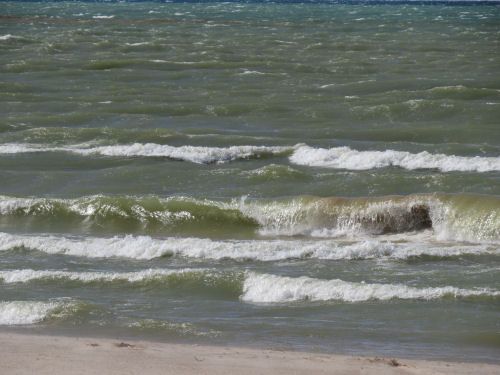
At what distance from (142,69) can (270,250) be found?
24.5 meters

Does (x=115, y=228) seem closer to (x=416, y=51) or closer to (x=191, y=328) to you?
(x=191, y=328)

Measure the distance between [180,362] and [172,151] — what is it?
44.9 feet

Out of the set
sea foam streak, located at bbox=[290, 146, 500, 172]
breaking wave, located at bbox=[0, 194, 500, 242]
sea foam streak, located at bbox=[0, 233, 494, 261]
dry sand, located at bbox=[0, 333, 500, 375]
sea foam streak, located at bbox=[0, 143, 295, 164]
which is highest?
dry sand, located at bbox=[0, 333, 500, 375]

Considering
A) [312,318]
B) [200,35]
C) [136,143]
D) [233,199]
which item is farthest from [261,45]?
[312,318]

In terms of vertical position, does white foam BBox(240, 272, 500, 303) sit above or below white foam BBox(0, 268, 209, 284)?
above

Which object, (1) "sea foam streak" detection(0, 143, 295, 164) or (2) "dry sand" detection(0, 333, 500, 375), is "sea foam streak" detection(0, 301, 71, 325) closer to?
(2) "dry sand" detection(0, 333, 500, 375)

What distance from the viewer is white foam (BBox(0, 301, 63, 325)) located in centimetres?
1053

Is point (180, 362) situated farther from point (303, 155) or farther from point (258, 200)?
point (303, 155)

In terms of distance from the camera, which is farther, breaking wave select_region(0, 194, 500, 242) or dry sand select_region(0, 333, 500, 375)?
breaking wave select_region(0, 194, 500, 242)

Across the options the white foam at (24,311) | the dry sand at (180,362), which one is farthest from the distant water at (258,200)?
the dry sand at (180,362)

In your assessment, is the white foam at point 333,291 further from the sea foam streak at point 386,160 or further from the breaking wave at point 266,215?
the sea foam streak at point 386,160

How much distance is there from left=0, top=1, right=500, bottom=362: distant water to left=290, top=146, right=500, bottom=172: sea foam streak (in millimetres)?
60

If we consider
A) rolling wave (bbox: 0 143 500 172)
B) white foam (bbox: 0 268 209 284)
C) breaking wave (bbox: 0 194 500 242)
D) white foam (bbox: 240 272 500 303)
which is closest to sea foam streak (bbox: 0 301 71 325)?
white foam (bbox: 0 268 209 284)

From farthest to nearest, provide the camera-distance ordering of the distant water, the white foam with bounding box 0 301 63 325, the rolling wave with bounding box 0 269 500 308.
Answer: the rolling wave with bounding box 0 269 500 308, the distant water, the white foam with bounding box 0 301 63 325
